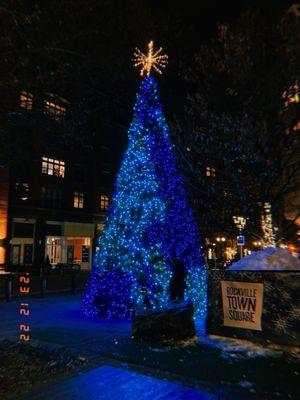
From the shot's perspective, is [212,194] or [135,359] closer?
[135,359]

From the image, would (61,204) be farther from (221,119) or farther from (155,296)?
(155,296)

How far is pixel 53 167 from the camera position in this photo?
47.0 metres

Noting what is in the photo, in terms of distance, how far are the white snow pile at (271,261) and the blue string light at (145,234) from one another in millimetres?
2675

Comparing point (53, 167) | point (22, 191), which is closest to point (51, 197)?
point (53, 167)

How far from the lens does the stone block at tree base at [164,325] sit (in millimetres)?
8367

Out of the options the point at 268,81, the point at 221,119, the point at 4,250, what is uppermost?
the point at 268,81

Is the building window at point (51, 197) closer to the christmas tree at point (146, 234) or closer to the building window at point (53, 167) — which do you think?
the building window at point (53, 167)

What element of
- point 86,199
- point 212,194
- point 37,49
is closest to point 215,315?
point 37,49

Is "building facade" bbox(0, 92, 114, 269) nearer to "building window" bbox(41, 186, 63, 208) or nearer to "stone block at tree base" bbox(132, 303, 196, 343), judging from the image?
"building window" bbox(41, 186, 63, 208)

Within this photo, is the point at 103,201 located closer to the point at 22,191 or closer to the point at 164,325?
the point at 22,191

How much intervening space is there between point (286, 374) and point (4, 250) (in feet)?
115

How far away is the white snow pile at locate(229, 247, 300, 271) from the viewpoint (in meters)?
9.41

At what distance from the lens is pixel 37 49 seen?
26.0ft

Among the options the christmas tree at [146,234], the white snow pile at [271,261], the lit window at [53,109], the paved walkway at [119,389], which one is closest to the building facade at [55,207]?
the lit window at [53,109]
